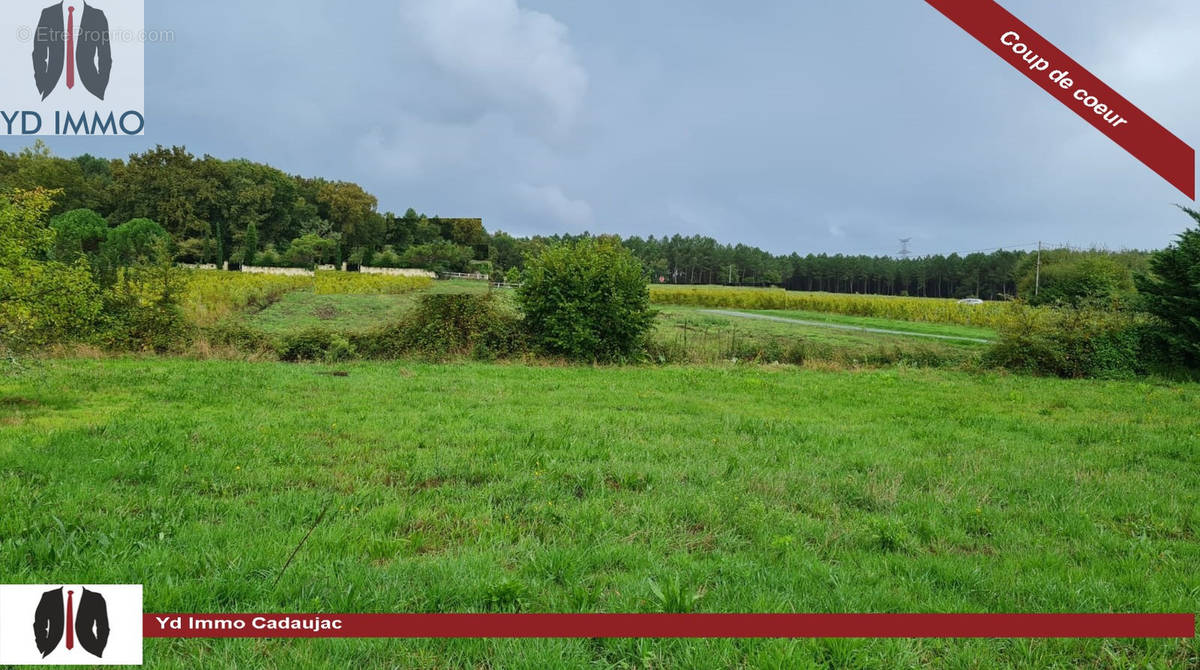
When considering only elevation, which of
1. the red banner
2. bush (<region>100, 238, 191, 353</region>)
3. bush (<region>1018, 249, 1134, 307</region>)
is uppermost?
bush (<region>1018, 249, 1134, 307</region>)

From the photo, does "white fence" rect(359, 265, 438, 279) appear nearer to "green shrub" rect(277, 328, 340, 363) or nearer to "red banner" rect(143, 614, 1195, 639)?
"green shrub" rect(277, 328, 340, 363)

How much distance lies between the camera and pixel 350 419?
7.66m

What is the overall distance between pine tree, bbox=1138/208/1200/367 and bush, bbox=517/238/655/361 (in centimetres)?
1578

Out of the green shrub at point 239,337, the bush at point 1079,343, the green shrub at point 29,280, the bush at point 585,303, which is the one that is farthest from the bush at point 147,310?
the bush at point 1079,343

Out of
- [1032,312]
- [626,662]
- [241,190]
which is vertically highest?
[241,190]

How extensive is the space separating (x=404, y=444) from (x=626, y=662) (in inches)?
177

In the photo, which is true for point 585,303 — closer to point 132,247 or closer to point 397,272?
point 397,272

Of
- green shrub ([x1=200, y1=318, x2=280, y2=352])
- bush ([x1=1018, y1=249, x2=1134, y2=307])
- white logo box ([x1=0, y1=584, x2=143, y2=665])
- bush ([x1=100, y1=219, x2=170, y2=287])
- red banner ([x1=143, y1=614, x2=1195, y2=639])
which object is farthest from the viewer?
bush ([x1=1018, y1=249, x2=1134, y2=307])

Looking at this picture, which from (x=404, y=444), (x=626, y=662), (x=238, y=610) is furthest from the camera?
(x=404, y=444)

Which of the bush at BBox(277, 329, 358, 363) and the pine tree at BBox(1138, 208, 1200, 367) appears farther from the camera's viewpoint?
the pine tree at BBox(1138, 208, 1200, 367)

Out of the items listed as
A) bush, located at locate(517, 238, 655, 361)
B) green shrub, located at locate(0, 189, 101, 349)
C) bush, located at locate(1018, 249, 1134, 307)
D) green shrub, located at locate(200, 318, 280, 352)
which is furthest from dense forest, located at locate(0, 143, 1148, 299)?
bush, located at locate(1018, 249, 1134, 307)

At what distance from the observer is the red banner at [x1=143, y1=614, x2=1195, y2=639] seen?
2.73m

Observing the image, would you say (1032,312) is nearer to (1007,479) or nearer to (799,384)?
(799,384)

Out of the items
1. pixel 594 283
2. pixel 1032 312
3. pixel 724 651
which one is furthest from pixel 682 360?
pixel 724 651
